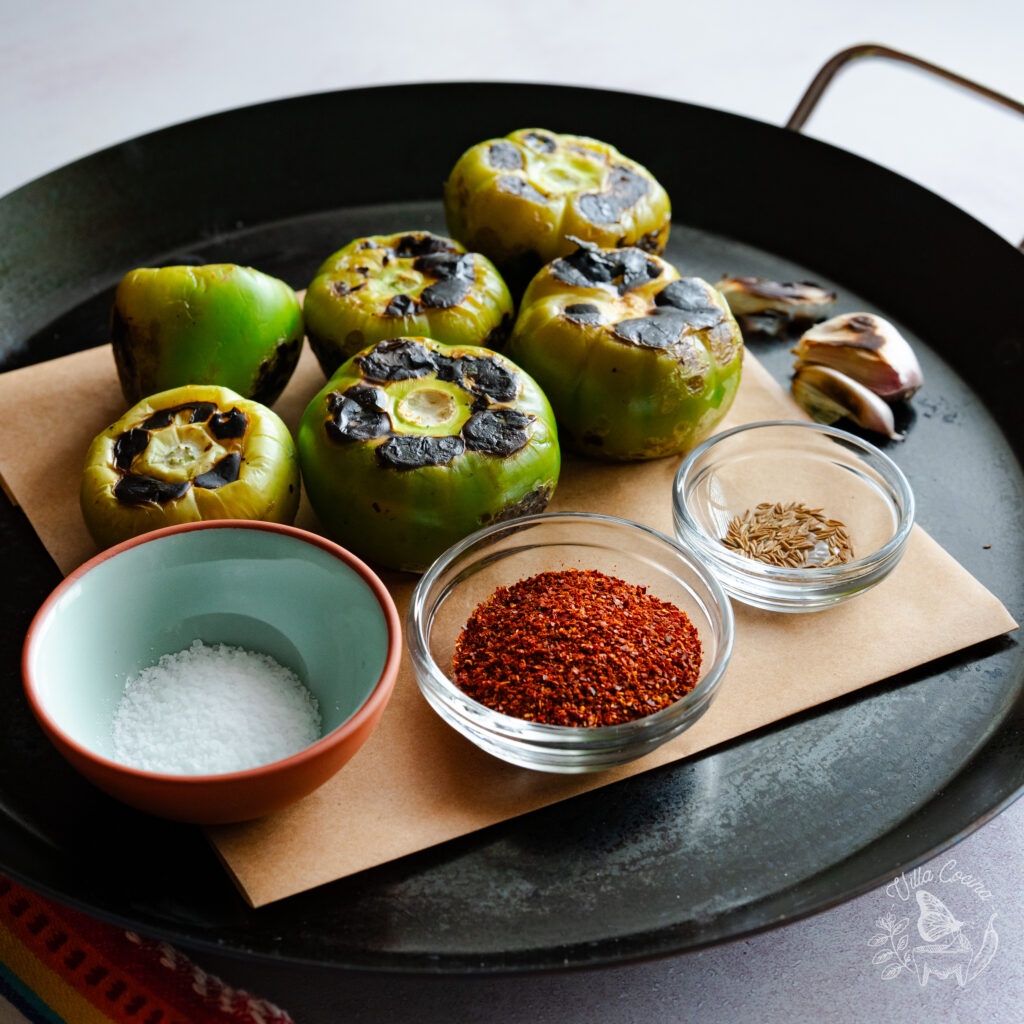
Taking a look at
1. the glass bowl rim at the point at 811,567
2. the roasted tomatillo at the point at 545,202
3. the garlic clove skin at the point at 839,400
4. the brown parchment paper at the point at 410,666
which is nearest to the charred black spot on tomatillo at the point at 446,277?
the roasted tomatillo at the point at 545,202

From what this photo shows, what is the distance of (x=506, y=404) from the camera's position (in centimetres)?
115

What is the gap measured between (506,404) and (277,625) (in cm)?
33

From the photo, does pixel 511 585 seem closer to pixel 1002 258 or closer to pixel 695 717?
pixel 695 717

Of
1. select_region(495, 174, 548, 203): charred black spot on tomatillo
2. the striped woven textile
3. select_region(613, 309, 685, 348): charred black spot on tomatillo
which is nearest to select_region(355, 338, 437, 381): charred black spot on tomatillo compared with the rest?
select_region(613, 309, 685, 348): charred black spot on tomatillo

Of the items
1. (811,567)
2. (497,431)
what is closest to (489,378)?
(497,431)

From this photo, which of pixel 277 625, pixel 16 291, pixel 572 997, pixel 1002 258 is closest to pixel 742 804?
pixel 572 997

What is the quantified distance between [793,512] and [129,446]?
0.73 metres

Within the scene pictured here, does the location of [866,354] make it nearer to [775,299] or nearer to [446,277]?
[775,299]

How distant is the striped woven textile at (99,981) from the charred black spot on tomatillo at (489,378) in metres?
0.62

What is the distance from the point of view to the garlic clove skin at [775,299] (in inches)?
58.8

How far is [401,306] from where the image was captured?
4.15ft

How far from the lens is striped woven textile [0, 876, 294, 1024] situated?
0.92 meters

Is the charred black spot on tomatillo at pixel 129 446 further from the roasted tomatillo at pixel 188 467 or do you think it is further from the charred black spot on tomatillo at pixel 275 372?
the charred black spot on tomatillo at pixel 275 372
